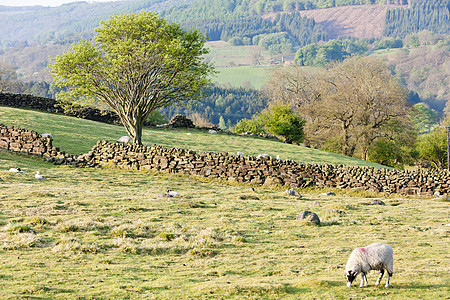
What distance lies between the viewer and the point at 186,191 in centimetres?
2141

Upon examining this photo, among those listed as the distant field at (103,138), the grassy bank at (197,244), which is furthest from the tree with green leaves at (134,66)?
the grassy bank at (197,244)

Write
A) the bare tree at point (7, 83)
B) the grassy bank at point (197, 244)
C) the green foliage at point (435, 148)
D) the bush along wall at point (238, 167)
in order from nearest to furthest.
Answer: the grassy bank at point (197, 244), the bush along wall at point (238, 167), the green foliage at point (435, 148), the bare tree at point (7, 83)

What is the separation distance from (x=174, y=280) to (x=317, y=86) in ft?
272

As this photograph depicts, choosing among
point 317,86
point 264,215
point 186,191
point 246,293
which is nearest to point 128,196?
point 186,191

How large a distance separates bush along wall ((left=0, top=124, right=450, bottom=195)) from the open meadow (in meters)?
1.53

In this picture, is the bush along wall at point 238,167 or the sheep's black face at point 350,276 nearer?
the sheep's black face at point 350,276

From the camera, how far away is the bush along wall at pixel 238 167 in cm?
2377

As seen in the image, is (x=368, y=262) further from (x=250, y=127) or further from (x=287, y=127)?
(x=250, y=127)

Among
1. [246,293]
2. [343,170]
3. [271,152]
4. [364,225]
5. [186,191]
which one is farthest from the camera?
[271,152]

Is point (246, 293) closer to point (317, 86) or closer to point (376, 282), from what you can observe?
point (376, 282)

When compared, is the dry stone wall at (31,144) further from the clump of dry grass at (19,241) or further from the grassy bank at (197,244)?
the clump of dry grass at (19,241)

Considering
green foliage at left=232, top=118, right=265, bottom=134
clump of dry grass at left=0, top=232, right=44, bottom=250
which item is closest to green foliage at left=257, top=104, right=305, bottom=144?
green foliage at left=232, top=118, right=265, bottom=134

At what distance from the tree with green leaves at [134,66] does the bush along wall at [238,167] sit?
3242 mm

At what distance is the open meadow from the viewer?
773 cm
